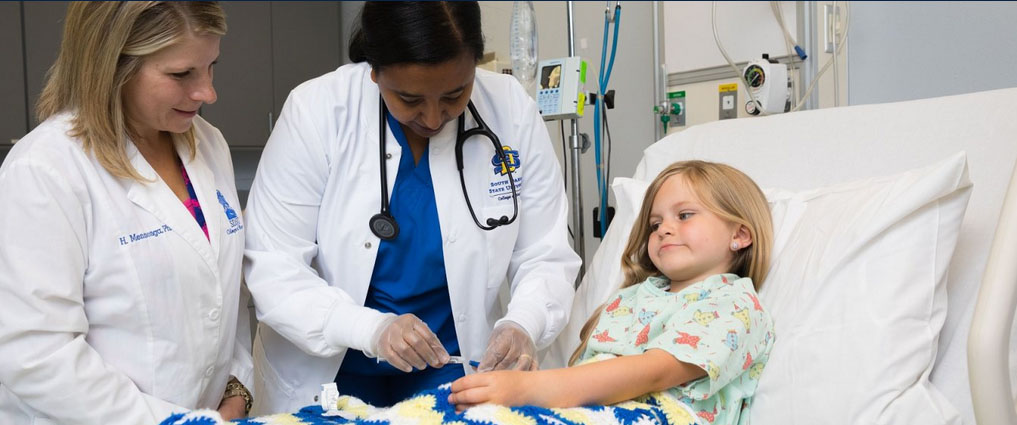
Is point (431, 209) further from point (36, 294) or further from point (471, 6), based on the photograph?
point (36, 294)

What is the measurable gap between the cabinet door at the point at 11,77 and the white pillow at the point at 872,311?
3235 mm

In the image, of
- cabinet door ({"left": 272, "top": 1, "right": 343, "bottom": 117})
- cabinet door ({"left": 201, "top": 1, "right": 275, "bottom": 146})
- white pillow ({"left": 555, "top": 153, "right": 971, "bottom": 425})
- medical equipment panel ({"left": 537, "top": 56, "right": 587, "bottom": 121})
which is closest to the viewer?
white pillow ({"left": 555, "top": 153, "right": 971, "bottom": 425})

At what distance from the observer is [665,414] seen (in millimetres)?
1124

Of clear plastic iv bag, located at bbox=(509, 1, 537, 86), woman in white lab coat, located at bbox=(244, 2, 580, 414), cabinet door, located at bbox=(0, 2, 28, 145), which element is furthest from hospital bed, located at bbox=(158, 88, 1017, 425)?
cabinet door, located at bbox=(0, 2, 28, 145)

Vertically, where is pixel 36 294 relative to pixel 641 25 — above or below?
below

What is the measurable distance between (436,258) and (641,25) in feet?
6.71

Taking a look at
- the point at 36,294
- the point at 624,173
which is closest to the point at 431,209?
the point at 36,294

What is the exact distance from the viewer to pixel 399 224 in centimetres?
134

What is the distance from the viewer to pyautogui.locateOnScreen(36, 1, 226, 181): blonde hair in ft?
3.51

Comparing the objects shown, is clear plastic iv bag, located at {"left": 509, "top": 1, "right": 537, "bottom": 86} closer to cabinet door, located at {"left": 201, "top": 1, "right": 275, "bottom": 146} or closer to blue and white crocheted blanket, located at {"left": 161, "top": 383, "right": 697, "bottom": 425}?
blue and white crocheted blanket, located at {"left": 161, "top": 383, "right": 697, "bottom": 425}

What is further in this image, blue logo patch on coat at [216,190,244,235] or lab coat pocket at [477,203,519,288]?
lab coat pocket at [477,203,519,288]

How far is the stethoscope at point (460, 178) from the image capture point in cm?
129

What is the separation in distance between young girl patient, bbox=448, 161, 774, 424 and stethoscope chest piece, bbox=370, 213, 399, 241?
0.33 m

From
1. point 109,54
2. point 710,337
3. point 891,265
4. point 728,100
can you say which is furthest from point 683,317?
point 728,100
